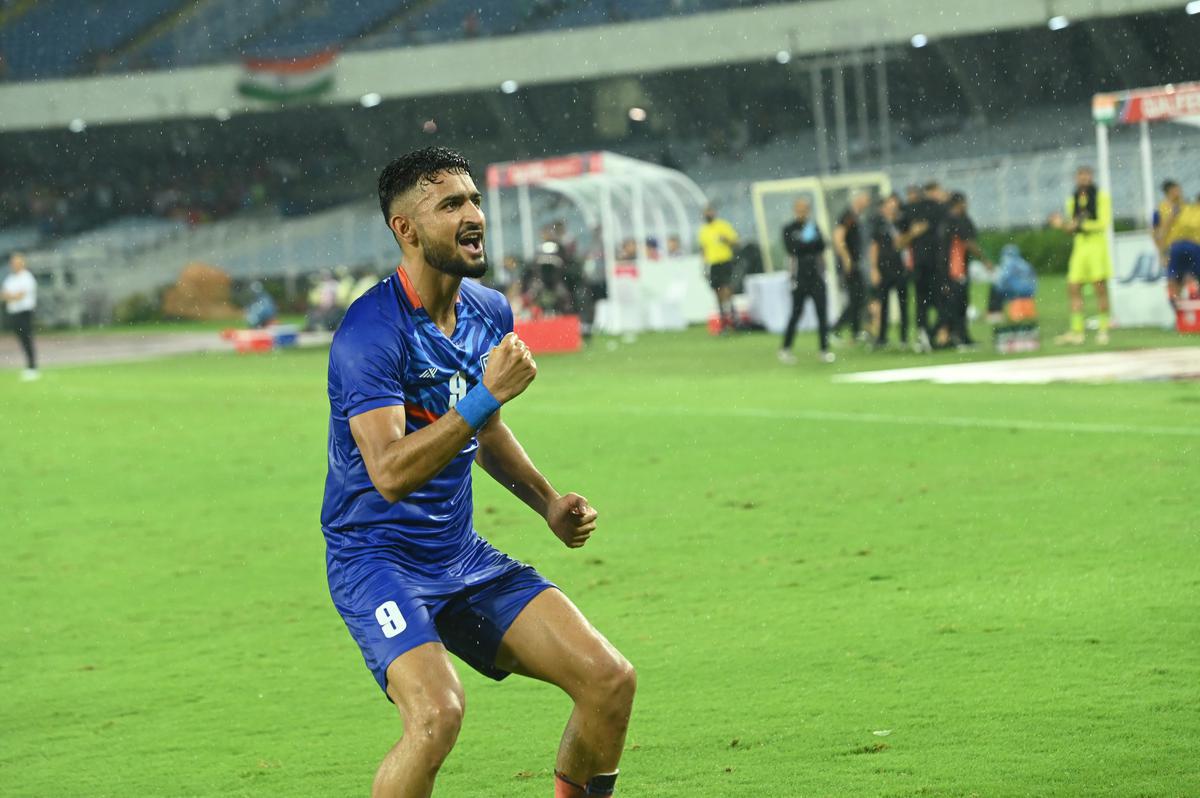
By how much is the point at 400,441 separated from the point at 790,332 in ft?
58.0

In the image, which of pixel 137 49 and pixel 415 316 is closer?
pixel 415 316

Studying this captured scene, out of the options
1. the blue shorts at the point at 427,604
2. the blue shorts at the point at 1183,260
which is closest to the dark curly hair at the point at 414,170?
the blue shorts at the point at 427,604

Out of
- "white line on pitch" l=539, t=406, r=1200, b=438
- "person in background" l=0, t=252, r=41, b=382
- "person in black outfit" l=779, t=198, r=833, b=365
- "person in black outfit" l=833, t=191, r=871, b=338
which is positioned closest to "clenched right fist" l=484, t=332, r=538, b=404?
"white line on pitch" l=539, t=406, r=1200, b=438

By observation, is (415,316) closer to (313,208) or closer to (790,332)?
(790,332)

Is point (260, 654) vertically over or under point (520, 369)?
under

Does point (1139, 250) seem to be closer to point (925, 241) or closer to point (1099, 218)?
point (1099, 218)

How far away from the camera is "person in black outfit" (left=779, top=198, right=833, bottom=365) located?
2047cm

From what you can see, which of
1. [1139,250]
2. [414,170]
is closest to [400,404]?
[414,170]

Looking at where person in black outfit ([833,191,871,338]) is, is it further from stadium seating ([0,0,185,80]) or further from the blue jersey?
stadium seating ([0,0,185,80])

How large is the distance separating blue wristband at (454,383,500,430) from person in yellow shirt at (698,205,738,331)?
23242mm

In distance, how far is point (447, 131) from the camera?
193 feet

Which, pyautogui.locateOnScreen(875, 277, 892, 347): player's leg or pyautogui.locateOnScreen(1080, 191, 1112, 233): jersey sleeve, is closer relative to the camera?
pyautogui.locateOnScreen(1080, 191, 1112, 233): jersey sleeve

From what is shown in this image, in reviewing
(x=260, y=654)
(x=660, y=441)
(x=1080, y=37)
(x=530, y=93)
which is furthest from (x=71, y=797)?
(x=530, y=93)

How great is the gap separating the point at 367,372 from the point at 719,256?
2348 centimetres
